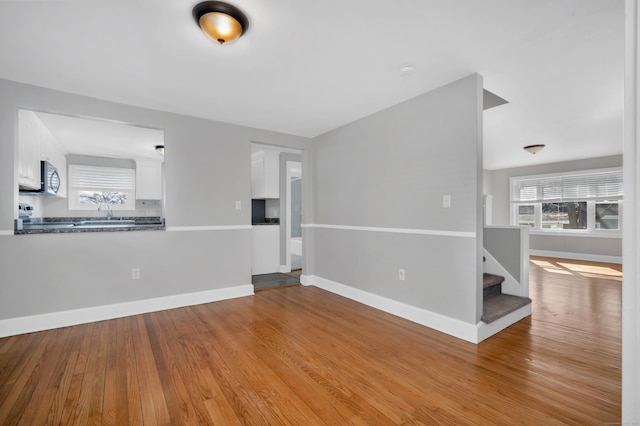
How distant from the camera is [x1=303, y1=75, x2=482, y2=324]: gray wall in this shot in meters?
2.59

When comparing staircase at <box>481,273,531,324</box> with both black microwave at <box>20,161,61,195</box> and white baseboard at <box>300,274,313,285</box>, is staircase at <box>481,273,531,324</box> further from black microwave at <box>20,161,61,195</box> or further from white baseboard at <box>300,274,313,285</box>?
black microwave at <box>20,161,61,195</box>

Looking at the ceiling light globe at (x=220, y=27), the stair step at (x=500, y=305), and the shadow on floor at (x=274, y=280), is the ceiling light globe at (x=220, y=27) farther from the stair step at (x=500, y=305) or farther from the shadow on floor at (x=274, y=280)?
the shadow on floor at (x=274, y=280)

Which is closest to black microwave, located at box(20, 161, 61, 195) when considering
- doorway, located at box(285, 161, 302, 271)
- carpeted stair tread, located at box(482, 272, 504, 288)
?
doorway, located at box(285, 161, 302, 271)

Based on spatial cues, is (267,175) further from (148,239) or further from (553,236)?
(553,236)

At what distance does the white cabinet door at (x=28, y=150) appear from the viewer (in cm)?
331

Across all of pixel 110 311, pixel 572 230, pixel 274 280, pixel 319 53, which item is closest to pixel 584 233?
pixel 572 230

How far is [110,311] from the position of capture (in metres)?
3.09

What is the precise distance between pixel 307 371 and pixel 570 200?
317 inches

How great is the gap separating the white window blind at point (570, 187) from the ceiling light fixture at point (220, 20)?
8303mm

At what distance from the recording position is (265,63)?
2.38 metres

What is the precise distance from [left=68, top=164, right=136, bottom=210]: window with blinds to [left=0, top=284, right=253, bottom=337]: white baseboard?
401cm

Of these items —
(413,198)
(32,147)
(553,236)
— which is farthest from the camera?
(553,236)

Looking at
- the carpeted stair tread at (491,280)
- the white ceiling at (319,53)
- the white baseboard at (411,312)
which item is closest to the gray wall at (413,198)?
the white baseboard at (411,312)

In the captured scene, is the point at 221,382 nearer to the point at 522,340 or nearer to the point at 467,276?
the point at 467,276
